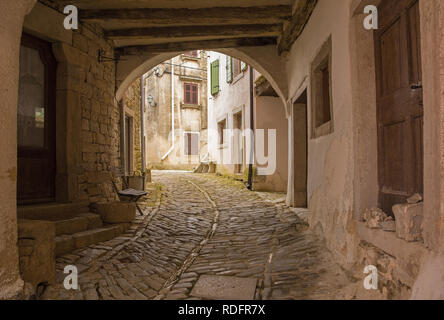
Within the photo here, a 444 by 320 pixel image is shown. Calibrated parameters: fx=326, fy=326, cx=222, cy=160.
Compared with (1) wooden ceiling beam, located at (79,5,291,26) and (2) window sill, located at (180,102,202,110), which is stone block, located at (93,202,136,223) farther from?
(2) window sill, located at (180,102,202,110)

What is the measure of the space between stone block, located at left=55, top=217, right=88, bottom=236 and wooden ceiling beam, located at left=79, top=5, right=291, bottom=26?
327cm

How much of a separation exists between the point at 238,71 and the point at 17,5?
10.1m

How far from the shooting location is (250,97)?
1055cm

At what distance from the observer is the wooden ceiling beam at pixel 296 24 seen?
186 inches

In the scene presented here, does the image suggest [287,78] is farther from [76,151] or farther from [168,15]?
[76,151]

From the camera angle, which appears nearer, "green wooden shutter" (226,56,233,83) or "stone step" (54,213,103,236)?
Result: "stone step" (54,213,103,236)

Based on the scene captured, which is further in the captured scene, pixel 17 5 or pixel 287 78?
pixel 287 78

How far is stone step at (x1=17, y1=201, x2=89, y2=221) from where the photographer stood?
13.8ft

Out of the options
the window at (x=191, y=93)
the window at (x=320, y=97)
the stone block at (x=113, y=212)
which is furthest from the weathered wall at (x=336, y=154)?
the window at (x=191, y=93)

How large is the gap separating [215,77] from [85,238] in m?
12.0

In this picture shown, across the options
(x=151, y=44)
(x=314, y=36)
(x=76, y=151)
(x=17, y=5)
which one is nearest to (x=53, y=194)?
(x=76, y=151)

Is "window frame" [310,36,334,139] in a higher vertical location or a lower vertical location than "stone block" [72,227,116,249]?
higher

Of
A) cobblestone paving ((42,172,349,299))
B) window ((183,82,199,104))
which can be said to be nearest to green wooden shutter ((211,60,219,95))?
window ((183,82,199,104))

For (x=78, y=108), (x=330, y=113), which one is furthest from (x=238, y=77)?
(x=330, y=113)
